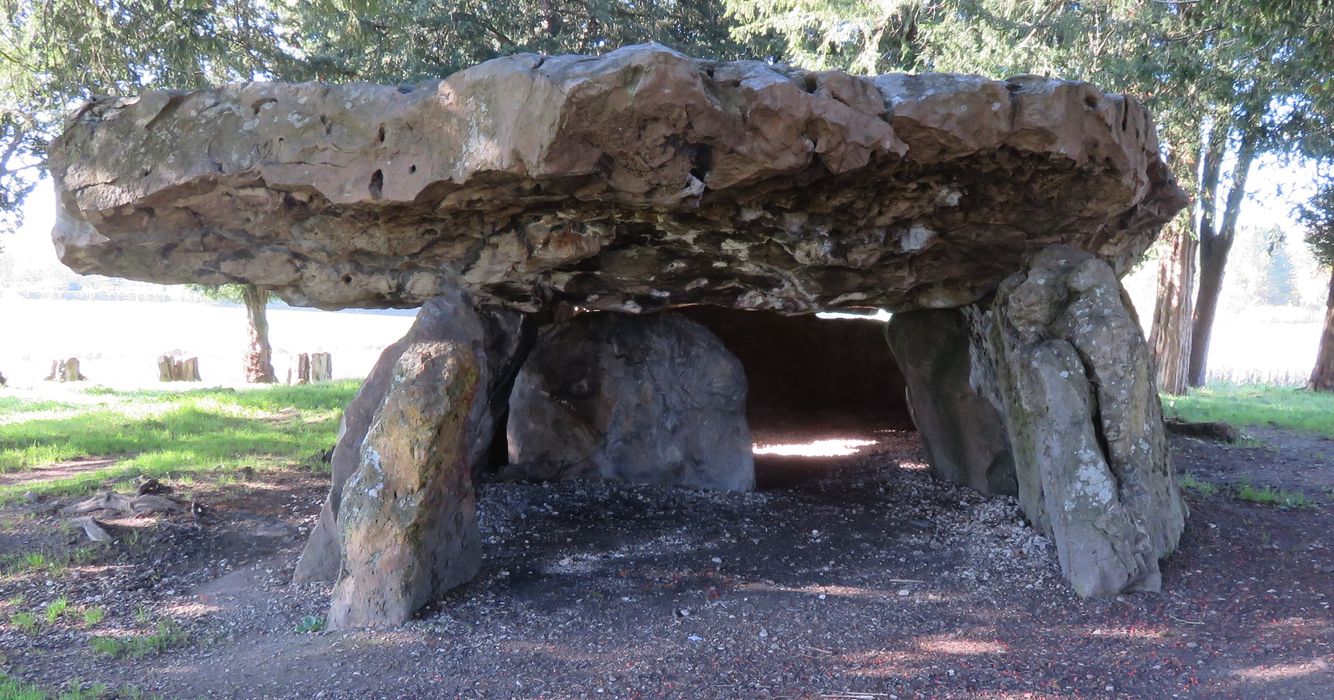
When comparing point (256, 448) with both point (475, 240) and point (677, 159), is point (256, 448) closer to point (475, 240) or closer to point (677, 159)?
point (475, 240)

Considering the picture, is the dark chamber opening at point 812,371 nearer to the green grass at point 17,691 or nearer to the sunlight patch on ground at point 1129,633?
the sunlight patch on ground at point 1129,633

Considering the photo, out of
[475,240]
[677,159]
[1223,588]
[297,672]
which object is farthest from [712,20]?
[297,672]

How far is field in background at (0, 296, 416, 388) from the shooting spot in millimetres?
21078

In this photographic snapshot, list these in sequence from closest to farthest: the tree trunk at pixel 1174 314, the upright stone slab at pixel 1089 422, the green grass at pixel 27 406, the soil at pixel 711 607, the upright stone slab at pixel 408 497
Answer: the soil at pixel 711 607 → the upright stone slab at pixel 408 497 → the upright stone slab at pixel 1089 422 → the green grass at pixel 27 406 → the tree trunk at pixel 1174 314

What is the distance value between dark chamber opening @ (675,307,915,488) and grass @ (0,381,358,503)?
17.7ft

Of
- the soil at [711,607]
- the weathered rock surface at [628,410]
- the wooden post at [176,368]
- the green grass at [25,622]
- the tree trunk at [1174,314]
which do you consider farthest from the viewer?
the wooden post at [176,368]

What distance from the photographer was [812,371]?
1276 cm

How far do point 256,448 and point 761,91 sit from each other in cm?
798

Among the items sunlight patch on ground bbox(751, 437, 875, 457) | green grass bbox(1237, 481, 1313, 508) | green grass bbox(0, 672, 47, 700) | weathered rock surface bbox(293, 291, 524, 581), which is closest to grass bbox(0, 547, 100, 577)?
weathered rock surface bbox(293, 291, 524, 581)

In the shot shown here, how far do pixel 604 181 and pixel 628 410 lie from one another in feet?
12.0

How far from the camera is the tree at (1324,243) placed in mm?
13589

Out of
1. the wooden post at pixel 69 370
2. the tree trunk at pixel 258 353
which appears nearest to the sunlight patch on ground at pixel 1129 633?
Result: the tree trunk at pixel 258 353

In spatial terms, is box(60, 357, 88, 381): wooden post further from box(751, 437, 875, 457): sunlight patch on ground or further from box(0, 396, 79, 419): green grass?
box(751, 437, 875, 457): sunlight patch on ground

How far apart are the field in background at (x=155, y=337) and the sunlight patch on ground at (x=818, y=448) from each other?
846 cm
